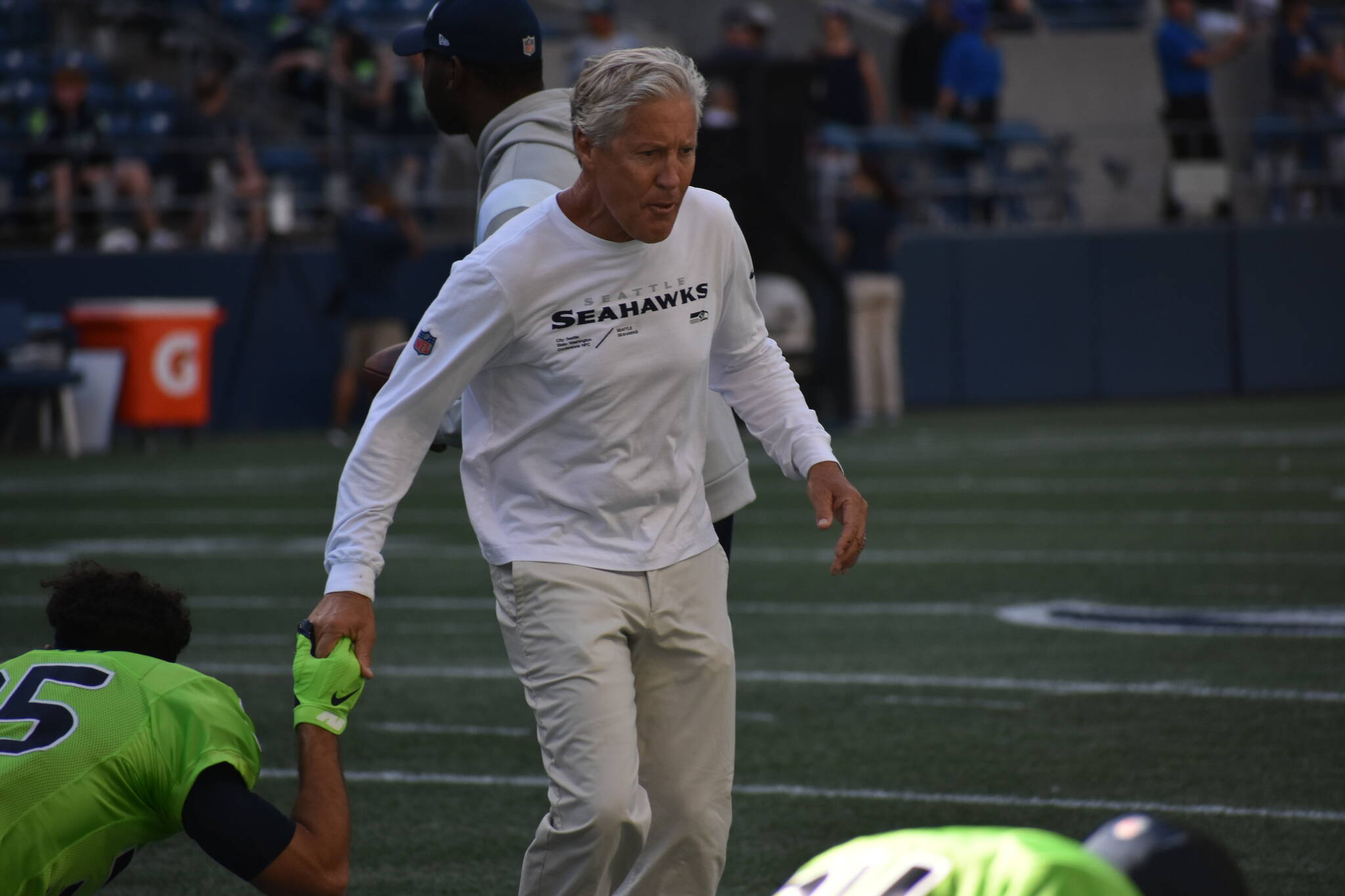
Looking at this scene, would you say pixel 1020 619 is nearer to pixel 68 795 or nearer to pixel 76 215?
pixel 68 795

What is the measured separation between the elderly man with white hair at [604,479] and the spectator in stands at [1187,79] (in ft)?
57.6

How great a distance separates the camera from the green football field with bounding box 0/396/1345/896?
5.50 m

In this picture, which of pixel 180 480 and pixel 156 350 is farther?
pixel 156 350

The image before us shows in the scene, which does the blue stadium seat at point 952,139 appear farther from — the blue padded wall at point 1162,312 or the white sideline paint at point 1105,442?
the white sideline paint at point 1105,442

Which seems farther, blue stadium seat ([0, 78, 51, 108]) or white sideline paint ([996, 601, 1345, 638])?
blue stadium seat ([0, 78, 51, 108])

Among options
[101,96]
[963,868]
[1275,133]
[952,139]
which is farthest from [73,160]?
[963,868]

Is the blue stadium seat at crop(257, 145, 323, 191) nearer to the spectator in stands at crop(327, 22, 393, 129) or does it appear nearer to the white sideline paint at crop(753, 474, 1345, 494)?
the spectator in stands at crop(327, 22, 393, 129)

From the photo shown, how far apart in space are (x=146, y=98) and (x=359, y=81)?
7.30 feet

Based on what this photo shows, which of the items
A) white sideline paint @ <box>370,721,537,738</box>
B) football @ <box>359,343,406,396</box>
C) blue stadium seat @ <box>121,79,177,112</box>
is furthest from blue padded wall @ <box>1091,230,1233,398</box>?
football @ <box>359,343,406,396</box>

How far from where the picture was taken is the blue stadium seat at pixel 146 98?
20.2m

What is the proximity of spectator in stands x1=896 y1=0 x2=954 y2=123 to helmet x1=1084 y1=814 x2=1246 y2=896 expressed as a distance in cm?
1999

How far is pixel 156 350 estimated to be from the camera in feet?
57.3

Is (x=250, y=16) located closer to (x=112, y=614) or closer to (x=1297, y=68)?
(x=1297, y=68)

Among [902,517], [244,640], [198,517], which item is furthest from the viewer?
[198,517]
